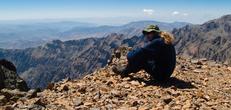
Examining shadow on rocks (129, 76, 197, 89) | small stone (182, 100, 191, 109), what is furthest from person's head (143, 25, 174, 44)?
small stone (182, 100, 191, 109)

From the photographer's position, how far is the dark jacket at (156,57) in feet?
49.1

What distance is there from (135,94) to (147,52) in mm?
2497

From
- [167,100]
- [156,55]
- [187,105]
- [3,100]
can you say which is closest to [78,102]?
[3,100]

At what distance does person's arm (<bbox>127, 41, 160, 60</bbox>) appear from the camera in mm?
14930

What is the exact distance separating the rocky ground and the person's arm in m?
1.02

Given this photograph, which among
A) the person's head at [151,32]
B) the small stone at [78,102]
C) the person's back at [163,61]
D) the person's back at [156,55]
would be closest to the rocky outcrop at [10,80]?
the small stone at [78,102]

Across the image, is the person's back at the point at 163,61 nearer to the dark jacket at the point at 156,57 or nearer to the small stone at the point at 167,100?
the dark jacket at the point at 156,57

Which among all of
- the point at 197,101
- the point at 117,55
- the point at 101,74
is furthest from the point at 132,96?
the point at 117,55

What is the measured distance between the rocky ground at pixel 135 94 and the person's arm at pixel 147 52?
102 centimetres

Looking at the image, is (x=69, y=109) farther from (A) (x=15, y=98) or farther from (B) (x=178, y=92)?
(B) (x=178, y=92)

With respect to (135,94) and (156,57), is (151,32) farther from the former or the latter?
(135,94)

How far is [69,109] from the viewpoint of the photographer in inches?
447

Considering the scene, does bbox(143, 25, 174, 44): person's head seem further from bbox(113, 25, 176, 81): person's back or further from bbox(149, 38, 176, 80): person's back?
bbox(149, 38, 176, 80): person's back

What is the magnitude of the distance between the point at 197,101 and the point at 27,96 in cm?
567
